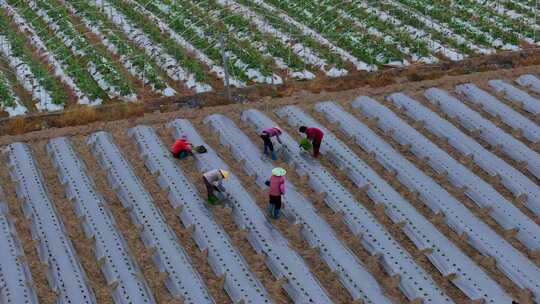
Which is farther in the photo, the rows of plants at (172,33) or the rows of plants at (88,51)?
the rows of plants at (172,33)

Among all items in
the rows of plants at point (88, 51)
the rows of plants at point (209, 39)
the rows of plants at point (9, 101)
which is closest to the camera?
the rows of plants at point (9, 101)

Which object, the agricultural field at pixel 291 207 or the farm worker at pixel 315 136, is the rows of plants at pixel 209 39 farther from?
the farm worker at pixel 315 136

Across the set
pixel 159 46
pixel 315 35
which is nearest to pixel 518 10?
pixel 315 35

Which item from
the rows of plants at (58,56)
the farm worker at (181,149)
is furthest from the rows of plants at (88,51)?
the farm worker at (181,149)

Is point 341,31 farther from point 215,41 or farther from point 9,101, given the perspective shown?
point 9,101

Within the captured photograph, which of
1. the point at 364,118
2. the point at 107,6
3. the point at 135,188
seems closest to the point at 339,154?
the point at 364,118

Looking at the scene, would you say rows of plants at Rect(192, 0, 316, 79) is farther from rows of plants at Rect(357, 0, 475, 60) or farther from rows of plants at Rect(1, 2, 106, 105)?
rows of plants at Rect(1, 2, 106, 105)
